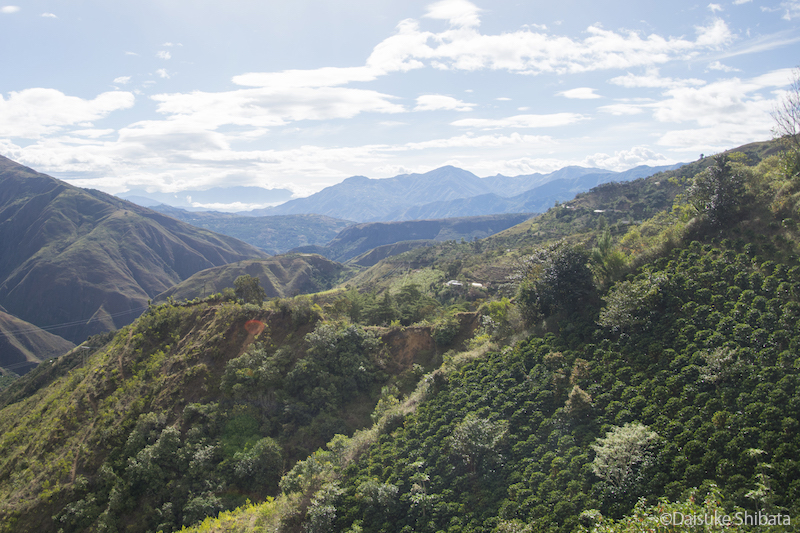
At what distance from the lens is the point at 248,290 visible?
41.3 metres

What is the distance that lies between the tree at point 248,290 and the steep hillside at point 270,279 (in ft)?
364

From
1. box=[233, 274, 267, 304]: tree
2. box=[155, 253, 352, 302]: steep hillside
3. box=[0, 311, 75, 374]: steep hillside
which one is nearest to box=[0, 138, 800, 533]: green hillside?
box=[233, 274, 267, 304]: tree

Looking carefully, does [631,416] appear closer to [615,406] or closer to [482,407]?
[615,406]

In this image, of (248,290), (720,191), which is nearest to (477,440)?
(720,191)

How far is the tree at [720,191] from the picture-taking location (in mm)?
22906

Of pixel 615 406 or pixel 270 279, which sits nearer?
pixel 615 406

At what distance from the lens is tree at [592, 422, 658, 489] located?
13.1m

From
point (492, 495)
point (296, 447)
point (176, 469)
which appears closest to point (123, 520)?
point (176, 469)

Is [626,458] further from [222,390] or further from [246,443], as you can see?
[222,390]

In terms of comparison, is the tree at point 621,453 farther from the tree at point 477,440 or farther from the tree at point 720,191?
the tree at point 720,191

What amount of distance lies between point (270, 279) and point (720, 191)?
154796mm

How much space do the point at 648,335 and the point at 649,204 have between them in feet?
352

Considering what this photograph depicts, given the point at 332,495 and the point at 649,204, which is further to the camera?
the point at 649,204

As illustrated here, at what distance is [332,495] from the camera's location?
1786cm
